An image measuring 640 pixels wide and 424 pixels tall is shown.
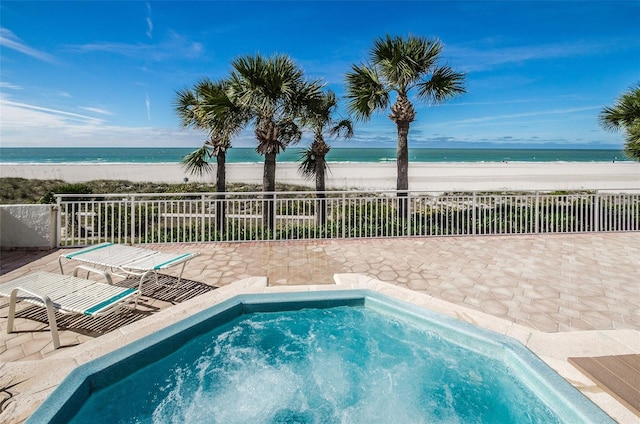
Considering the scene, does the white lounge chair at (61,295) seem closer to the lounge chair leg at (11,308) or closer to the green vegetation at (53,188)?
the lounge chair leg at (11,308)

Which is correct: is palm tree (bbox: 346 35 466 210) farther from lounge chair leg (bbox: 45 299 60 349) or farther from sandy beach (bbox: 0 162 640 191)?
sandy beach (bbox: 0 162 640 191)

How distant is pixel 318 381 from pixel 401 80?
730 centimetres

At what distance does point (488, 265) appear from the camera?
480 centimetres

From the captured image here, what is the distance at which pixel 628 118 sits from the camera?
27.6 ft

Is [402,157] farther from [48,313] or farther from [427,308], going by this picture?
[48,313]

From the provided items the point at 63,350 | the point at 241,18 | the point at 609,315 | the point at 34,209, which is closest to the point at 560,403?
the point at 609,315

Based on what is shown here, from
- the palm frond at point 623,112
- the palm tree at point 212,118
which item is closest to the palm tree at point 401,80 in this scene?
the palm tree at point 212,118

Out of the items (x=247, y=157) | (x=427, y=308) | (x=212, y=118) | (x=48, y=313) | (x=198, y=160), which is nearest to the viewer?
(x=48, y=313)

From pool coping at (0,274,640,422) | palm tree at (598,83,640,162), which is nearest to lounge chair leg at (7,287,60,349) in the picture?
pool coping at (0,274,640,422)

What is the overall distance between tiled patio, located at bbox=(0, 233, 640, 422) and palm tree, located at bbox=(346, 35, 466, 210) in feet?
10.1

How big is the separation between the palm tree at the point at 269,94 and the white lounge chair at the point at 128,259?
304 centimetres

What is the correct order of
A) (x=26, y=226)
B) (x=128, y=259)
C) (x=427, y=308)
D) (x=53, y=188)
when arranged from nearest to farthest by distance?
(x=427, y=308) < (x=128, y=259) < (x=26, y=226) < (x=53, y=188)

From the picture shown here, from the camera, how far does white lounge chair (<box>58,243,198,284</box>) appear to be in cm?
364

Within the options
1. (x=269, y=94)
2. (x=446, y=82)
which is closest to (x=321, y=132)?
(x=269, y=94)
